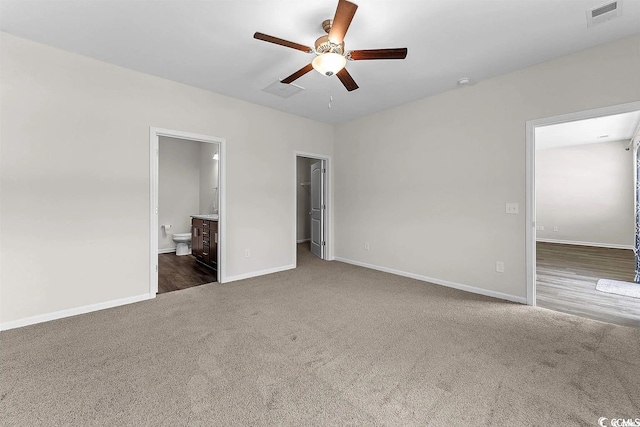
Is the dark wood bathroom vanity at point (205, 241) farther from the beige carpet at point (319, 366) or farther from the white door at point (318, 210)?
the white door at point (318, 210)

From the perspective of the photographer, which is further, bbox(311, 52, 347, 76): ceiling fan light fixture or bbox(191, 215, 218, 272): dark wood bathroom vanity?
bbox(191, 215, 218, 272): dark wood bathroom vanity

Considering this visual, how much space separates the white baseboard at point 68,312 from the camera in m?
2.57

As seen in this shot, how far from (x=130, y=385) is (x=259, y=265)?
8.79 ft

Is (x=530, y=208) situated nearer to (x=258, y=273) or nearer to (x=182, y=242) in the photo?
(x=258, y=273)

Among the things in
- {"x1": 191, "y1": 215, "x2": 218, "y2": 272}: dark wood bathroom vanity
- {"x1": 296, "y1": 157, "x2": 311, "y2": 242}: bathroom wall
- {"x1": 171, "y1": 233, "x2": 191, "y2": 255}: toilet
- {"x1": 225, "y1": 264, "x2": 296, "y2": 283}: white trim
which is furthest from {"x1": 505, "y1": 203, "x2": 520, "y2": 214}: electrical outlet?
{"x1": 171, "y1": 233, "x2": 191, "y2": 255}: toilet

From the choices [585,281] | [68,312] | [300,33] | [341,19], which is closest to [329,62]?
[341,19]

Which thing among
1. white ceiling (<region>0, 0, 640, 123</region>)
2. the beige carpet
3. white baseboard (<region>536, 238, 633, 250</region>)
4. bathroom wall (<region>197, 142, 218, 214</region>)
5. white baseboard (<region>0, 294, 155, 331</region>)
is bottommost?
the beige carpet

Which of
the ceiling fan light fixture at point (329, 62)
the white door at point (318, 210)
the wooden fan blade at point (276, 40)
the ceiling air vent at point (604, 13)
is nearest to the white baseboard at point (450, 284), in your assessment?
the white door at point (318, 210)

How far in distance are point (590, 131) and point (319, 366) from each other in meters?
7.45

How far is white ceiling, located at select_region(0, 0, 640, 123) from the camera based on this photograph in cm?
216

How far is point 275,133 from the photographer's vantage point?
14.9 feet

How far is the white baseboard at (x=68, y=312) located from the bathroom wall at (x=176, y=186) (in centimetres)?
322

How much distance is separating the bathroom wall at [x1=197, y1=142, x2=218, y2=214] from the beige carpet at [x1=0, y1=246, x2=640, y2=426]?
11.8 ft

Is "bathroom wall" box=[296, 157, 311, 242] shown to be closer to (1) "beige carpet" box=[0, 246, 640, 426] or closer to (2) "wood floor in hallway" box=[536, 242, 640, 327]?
(1) "beige carpet" box=[0, 246, 640, 426]
